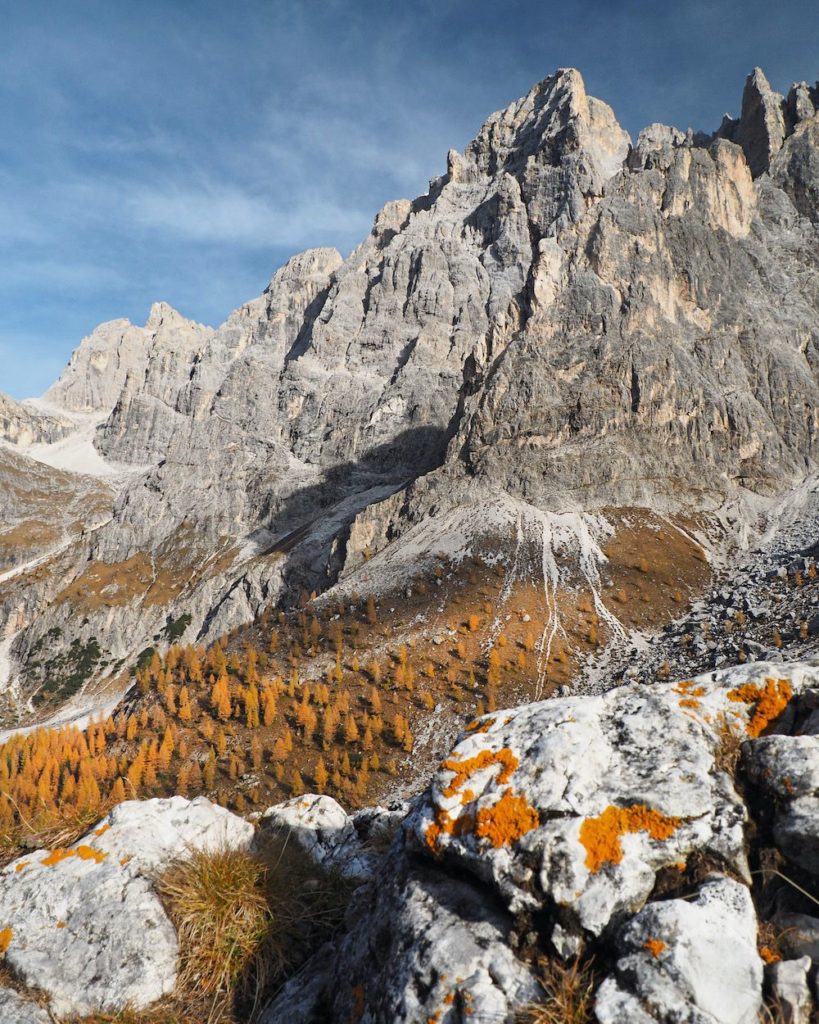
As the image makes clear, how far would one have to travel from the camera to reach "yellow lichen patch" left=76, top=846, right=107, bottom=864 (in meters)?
7.05

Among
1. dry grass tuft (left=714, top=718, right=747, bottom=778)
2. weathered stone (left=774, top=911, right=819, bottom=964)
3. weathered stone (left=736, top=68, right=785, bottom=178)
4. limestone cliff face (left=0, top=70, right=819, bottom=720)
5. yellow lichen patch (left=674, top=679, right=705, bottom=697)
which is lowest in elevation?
weathered stone (left=774, top=911, right=819, bottom=964)

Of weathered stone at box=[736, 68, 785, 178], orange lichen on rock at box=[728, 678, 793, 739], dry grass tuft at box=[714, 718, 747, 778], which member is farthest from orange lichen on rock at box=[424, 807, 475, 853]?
weathered stone at box=[736, 68, 785, 178]

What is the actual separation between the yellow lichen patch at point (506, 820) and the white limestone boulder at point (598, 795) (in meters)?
0.01

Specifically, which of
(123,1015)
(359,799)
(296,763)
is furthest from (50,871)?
(296,763)

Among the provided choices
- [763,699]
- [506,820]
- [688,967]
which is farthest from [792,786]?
[506,820]

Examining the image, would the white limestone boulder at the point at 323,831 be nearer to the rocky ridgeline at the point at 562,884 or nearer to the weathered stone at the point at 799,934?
the rocky ridgeline at the point at 562,884

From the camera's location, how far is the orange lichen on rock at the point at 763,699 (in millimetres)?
6195

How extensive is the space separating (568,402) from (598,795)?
11639cm

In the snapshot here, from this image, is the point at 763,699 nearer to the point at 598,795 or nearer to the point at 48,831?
the point at 598,795

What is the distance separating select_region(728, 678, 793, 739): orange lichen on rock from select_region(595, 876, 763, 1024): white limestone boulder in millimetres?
2144

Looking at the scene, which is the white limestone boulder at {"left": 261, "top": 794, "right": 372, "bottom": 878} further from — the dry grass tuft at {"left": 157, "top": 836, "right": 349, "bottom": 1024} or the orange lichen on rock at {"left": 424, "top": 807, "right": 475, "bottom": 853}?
the orange lichen on rock at {"left": 424, "top": 807, "right": 475, "bottom": 853}

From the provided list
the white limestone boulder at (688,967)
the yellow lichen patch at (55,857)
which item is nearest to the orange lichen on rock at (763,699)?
the white limestone boulder at (688,967)

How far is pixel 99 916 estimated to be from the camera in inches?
252

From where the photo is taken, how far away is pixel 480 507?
99375 millimetres
